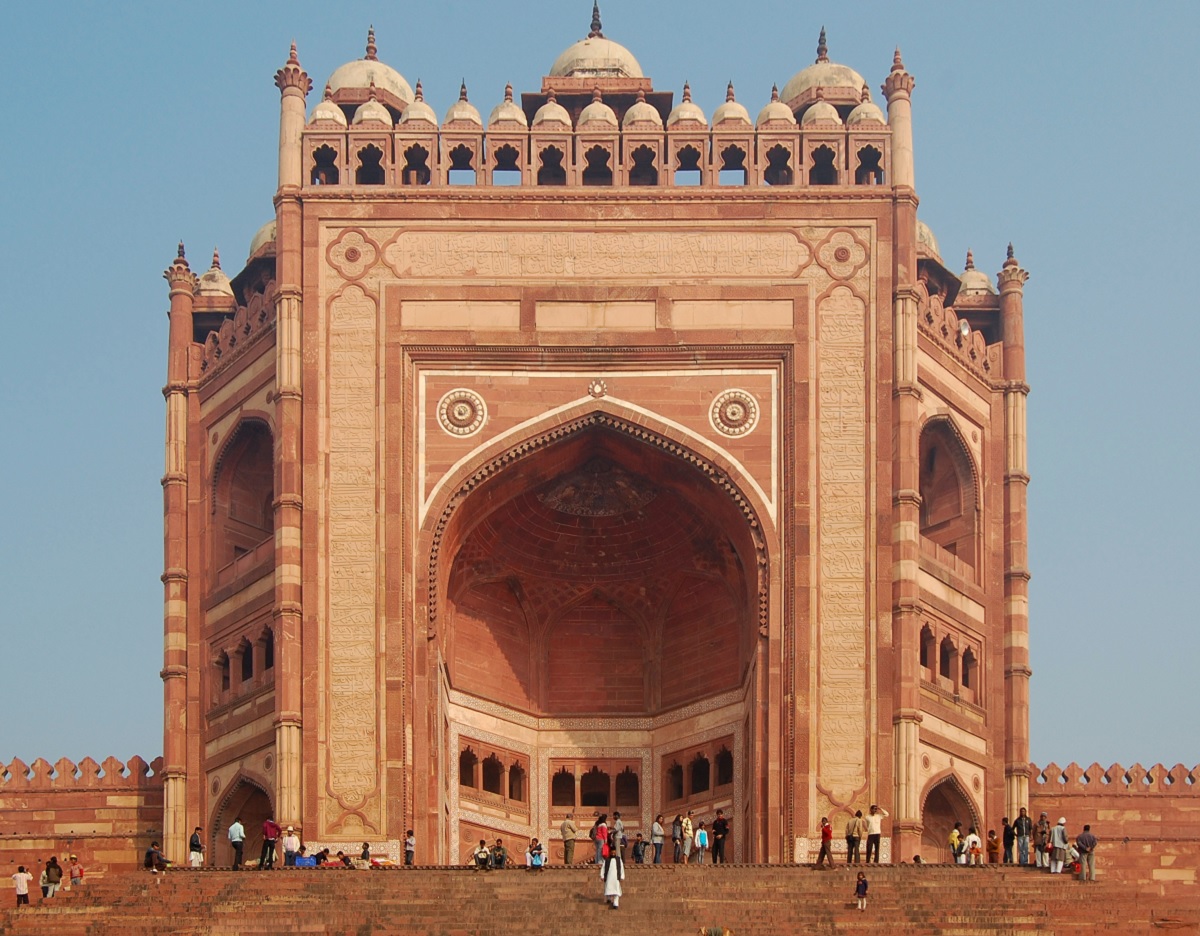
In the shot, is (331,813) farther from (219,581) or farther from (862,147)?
(862,147)

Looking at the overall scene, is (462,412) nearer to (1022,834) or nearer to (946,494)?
(946,494)

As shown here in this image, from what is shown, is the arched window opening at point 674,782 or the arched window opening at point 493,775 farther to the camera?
the arched window opening at point 674,782

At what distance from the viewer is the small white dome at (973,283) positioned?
44.1 meters

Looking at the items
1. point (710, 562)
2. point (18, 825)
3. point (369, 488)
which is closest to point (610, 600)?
point (710, 562)

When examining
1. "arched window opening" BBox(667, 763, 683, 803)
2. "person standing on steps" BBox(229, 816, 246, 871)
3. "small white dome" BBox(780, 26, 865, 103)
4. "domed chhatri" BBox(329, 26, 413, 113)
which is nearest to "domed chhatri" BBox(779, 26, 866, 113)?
"small white dome" BBox(780, 26, 865, 103)

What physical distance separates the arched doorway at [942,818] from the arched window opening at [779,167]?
26.4 ft

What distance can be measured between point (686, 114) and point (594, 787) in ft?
29.3

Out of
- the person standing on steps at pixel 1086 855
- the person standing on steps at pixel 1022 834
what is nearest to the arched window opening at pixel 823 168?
the person standing on steps at pixel 1022 834

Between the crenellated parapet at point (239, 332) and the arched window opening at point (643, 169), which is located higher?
the arched window opening at point (643, 169)

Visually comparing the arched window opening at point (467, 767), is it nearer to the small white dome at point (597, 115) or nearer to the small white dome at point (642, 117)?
the small white dome at point (597, 115)

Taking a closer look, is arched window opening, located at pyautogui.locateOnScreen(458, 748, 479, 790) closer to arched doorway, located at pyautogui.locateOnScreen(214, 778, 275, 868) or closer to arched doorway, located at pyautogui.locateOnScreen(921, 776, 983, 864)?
arched doorway, located at pyautogui.locateOnScreen(214, 778, 275, 868)

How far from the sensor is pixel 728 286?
3950cm

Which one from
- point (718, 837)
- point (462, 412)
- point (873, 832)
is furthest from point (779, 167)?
point (873, 832)

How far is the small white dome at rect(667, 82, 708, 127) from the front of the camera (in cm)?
4053
